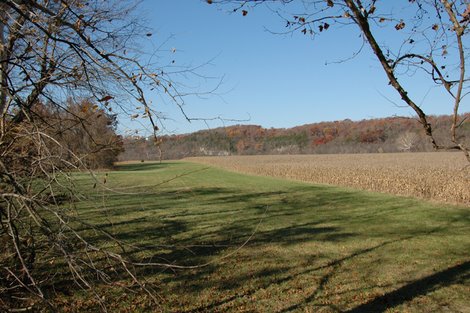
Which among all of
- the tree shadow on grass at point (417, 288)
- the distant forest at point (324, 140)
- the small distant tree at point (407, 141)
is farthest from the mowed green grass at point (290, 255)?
the small distant tree at point (407, 141)

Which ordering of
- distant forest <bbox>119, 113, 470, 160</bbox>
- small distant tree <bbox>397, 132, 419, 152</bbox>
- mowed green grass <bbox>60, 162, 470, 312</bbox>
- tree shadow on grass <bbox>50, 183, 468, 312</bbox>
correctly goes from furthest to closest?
distant forest <bbox>119, 113, 470, 160</bbox> < small distant tree <bbox>397, 132, 419, 152</bbox> < tree shadow on grass <bbox>50, 183, 468, 312</bbox> < mowed green grass <bbox>60, 162, 470, 312</bbox>

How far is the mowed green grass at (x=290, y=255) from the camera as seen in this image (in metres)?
5.62

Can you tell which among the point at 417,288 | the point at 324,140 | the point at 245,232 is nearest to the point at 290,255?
the point at 245,232

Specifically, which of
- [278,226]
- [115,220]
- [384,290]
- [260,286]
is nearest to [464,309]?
[384,290]

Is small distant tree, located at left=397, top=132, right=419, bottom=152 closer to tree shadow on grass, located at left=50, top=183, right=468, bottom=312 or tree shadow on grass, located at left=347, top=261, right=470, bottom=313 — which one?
tree shadow on grass, located at left=50, top=183, right=468, bottom=312

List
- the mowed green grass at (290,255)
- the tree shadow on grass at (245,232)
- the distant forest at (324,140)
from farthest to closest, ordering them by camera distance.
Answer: the distant forest at (324,140) < the tree shadow on grass at (245,232) < the mowed green grass at (290,255)

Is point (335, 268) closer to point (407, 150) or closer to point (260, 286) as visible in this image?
point (260, 286)

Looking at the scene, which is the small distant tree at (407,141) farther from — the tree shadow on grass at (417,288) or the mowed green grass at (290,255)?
the tree shadow on grass at (417,288)

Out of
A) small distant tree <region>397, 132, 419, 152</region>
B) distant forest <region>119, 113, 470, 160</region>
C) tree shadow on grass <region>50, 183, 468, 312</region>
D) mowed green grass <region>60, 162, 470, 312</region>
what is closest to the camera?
mowed green grass <region>60, 162, 470, 312</region>

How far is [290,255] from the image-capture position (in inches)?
338

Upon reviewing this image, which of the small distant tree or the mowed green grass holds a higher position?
the small distant tree

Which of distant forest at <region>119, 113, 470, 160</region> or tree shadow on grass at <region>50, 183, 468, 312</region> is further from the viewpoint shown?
distant forest at <region>119, 113, 470, 160</region>

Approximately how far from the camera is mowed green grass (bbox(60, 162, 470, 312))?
5.62 meters

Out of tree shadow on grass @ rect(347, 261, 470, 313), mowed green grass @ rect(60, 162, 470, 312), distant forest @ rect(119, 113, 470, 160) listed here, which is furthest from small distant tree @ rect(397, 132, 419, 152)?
tree shadow on grass @ rect(347, 261, 470, 313)
